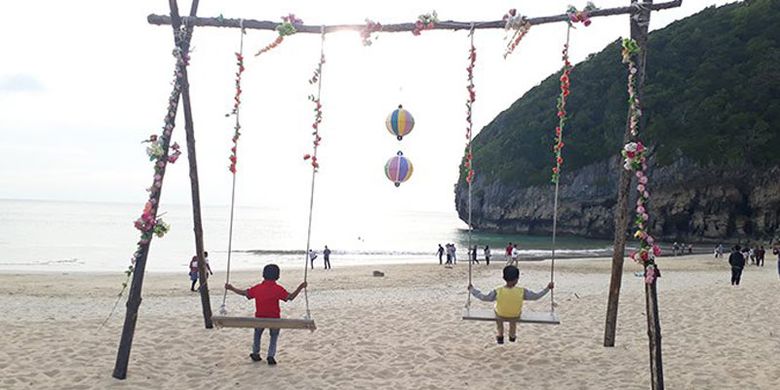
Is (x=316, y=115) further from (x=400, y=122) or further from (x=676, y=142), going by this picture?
(x=676, y=142)

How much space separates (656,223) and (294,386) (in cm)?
7003

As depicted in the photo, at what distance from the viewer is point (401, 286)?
68.4ft

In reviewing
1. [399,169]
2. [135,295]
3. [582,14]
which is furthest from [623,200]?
[135,295]

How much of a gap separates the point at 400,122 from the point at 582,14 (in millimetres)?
4410

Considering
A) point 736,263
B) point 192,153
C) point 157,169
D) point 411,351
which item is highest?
point 192,153

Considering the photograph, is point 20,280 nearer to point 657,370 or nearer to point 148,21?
point 148,21

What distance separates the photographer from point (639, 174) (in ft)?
22.8

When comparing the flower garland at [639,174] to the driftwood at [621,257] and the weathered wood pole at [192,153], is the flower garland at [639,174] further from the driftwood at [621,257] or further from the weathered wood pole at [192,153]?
the weathered wood pole at [192,153]

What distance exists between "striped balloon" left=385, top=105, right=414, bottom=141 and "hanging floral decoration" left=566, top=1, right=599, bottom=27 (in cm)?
416

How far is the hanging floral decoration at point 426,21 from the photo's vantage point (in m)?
8.05

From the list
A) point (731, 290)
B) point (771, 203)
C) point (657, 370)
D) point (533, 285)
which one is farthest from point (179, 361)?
point (771, 203)

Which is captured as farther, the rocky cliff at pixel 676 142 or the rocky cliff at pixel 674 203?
the rocky cliff at pixel 676 142

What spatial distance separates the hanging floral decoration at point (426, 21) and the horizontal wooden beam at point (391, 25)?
2.3 inches

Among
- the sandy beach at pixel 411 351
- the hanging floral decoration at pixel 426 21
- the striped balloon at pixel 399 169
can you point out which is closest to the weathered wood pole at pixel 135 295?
the sandy beach at pixel 411 351
